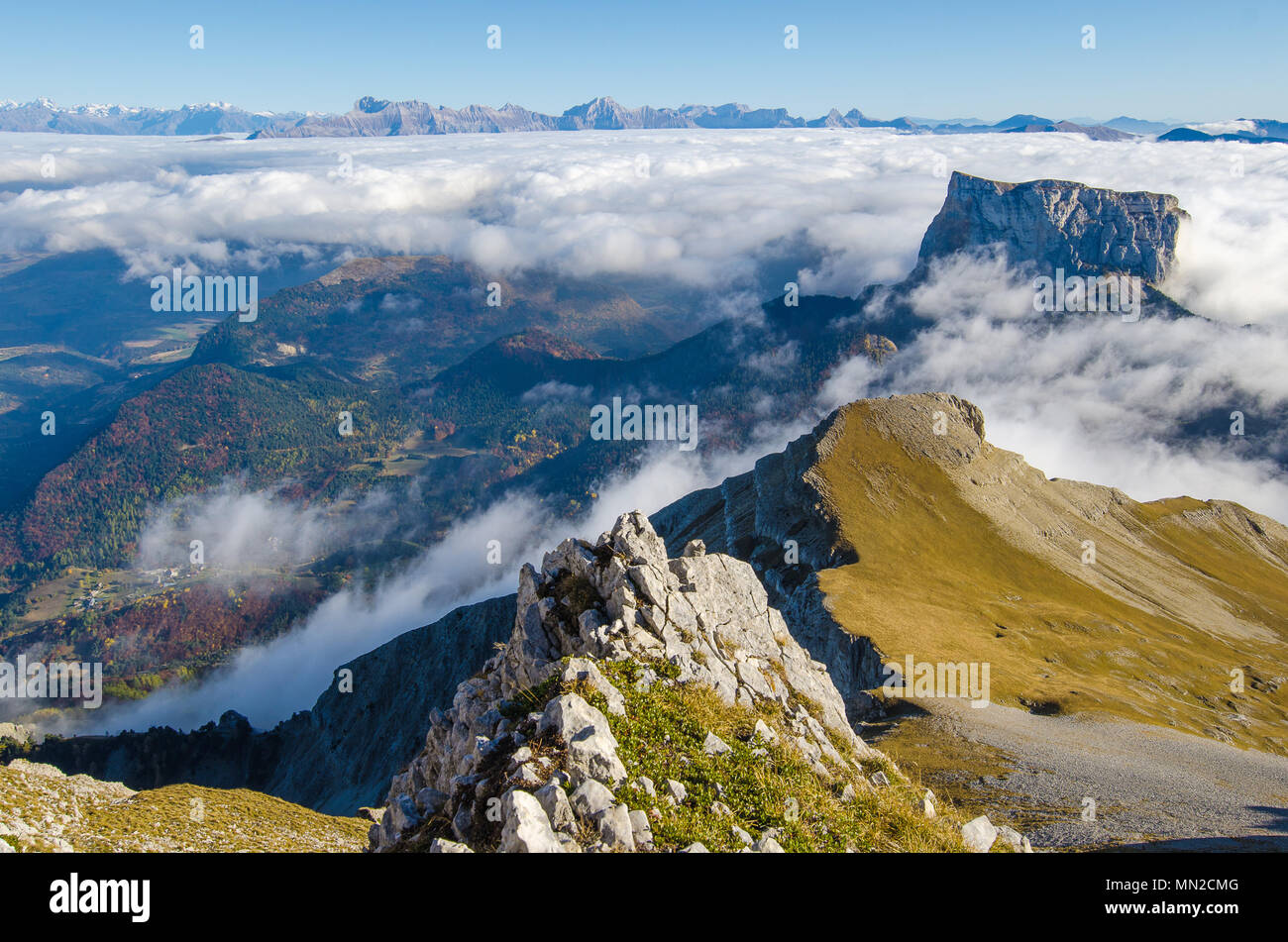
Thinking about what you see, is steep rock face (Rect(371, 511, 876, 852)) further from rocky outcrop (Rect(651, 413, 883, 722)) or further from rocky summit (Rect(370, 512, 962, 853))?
rocky outcrop (Rect(651, 413, 883, 722))

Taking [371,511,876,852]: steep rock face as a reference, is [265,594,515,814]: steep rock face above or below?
below

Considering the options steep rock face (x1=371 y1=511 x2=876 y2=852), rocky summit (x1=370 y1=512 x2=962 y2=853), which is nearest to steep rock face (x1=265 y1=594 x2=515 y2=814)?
steep rock face (x1=371 y1=511 x2=876 y2=852)

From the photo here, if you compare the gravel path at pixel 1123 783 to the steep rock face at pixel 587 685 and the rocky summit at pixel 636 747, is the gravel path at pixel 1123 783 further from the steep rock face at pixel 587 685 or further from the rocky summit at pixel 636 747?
the rocky summit at pixel 636 747

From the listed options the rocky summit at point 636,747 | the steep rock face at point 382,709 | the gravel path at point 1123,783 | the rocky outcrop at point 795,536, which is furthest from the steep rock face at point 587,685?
the steep rock face at point 382,709

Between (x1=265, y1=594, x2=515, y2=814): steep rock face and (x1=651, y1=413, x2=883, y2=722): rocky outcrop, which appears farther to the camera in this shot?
(x1=265, y1=594, x2=515, y2=814): steep rock face
